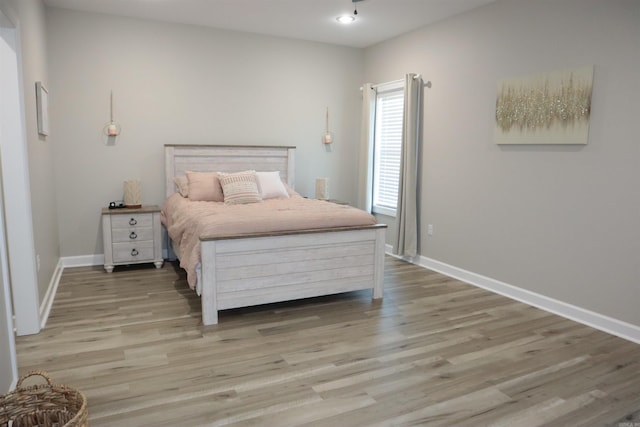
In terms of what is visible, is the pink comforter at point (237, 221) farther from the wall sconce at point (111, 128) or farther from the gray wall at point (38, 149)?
the wall sconce at point (111, 128)

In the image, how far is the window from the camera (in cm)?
543

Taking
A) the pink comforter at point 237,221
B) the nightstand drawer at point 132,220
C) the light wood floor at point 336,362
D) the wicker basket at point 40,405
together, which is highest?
the pink comforter at point 237,221

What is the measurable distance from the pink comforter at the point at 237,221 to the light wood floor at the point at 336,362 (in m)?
0.51

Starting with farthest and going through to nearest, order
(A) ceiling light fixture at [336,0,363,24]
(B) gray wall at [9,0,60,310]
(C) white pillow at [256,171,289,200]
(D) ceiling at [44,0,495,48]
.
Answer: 1. (C) white pillow at [256,171,289,200]
2. (A) ceiling light fixture at [336,0,363,24]
3. (D) ceiling at [44,0,495,48]
4. (B) gray wall at [9,0,60,310]

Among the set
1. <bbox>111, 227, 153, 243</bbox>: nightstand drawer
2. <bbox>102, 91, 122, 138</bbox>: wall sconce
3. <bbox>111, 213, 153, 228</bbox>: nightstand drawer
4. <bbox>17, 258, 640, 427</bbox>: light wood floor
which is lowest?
<bbox>17, 258, 640, 427</bbox>: light wood floor

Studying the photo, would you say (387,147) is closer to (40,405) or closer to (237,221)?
(237,221)

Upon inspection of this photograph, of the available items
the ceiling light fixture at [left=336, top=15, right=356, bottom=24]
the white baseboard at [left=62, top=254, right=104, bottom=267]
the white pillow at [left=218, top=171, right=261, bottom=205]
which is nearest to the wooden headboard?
the white pillow at [left=218, top=171, right=261, bottom=205]

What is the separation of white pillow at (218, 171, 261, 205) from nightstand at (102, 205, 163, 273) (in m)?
0.76

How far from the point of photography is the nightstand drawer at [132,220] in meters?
4.52

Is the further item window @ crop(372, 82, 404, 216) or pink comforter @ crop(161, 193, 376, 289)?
window @ crop(372, 82, 404, 216)

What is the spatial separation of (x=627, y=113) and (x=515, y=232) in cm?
128

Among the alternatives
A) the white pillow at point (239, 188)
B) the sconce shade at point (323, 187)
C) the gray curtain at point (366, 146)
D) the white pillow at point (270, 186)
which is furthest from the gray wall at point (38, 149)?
the gray curtain at point (366, 146)

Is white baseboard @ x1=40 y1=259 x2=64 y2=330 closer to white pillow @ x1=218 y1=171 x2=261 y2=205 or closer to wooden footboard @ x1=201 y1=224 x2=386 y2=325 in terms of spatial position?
wooden footboard @ x1=201 y1=224 x2=386 y2=325

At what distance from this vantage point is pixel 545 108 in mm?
3609
